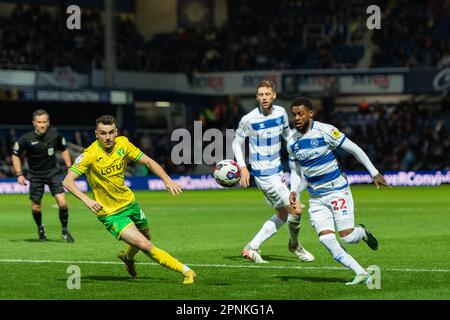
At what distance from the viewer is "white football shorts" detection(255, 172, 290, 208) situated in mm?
15078

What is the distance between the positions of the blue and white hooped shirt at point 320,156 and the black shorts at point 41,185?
751 cm

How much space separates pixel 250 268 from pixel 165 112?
38069mm

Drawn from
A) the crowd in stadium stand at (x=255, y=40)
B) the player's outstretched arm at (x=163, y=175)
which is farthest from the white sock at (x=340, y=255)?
the crowd in stadium stand at (x=255, y=40)

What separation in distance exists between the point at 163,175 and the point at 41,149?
7217 millimetres

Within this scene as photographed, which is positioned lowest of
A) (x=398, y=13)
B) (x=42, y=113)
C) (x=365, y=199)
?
(x=365, y=199)

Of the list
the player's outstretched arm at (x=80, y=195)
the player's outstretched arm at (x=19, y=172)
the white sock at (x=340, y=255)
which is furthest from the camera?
the player's outstretched arm at (x=19, y=172)

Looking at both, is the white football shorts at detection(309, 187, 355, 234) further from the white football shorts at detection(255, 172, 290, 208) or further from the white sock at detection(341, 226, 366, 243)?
the white football shorts at detection(255, 172, 290, 208)

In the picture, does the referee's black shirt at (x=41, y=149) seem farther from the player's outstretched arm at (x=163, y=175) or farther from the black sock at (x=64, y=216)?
the player's outstretched arm at (x=163, y=175)

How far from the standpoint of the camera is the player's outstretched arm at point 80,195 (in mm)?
11756

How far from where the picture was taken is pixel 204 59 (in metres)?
51.3

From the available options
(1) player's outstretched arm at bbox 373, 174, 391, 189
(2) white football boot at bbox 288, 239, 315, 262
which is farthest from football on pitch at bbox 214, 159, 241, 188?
(1) player's outstretched arm at bbox 373, 174, 391, 189

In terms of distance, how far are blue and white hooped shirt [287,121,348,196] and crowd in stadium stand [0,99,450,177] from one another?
96.7 feet

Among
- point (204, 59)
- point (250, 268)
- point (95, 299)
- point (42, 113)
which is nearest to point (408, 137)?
point (204, 59)
